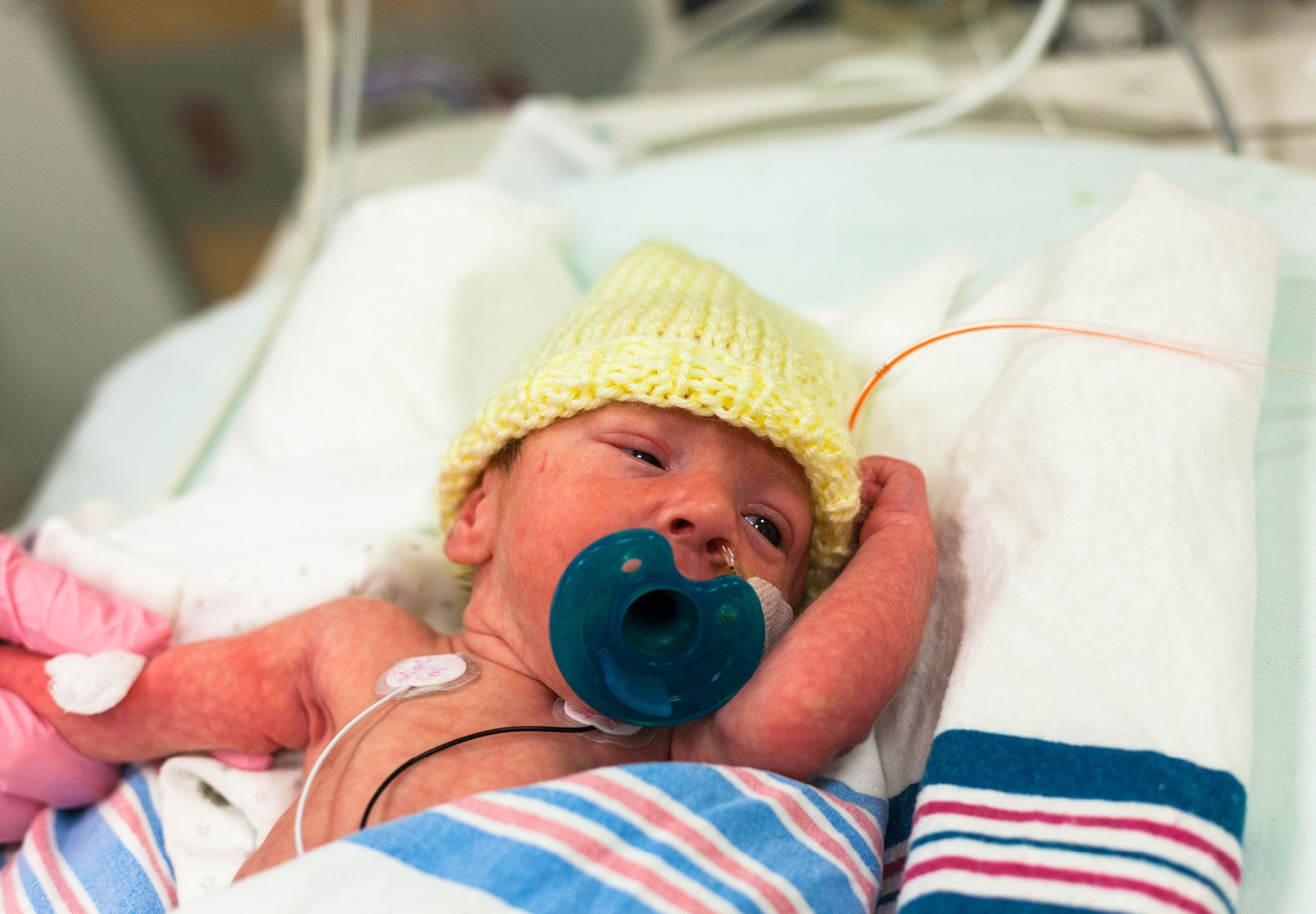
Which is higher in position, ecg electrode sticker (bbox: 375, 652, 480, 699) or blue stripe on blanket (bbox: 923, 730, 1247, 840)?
ecg electrode sticker (bbox: 375, 652, 480, 699)

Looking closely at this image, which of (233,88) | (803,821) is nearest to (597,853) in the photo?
(803,821)

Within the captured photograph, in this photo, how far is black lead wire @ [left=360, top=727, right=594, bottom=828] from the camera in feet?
2.23

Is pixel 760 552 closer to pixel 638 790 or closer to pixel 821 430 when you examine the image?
pixel 821 430

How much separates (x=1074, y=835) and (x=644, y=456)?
42cm

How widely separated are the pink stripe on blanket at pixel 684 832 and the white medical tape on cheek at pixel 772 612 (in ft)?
0.55

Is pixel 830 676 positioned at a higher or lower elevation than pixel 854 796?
higher

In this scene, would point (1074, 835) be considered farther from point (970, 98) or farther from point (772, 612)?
point (970, 98)

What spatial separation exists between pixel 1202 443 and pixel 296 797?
0.83 metres

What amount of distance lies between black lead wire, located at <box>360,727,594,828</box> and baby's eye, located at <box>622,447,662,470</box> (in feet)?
0.75

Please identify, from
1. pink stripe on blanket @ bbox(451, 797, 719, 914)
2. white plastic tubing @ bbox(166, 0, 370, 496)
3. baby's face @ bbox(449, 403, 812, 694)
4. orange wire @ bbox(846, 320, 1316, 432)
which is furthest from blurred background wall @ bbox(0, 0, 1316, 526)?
pink stripe on blanket @ bbox(451, 797, 719, 914)

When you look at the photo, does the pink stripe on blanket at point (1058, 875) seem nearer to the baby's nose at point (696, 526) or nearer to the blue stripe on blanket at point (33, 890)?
the baby's nose at point (696, 526)

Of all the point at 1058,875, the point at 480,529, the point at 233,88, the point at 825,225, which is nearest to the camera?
the point at 1058,875

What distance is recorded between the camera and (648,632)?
708 mm

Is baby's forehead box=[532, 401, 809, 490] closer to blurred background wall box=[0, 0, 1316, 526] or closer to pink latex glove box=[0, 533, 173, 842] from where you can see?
pink latex glove box=[0, 533, 173, 842]
